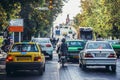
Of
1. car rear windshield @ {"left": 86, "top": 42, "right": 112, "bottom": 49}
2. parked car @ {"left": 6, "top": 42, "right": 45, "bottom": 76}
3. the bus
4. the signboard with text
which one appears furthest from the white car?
the bus

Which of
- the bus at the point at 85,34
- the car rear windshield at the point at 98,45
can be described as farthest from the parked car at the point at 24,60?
the bus at the point at 85,34

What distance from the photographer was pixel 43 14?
194 feet

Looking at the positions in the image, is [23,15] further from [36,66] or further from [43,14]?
[36,66]

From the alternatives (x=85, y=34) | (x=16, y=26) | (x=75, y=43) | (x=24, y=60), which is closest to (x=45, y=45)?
(x=75, y=43)

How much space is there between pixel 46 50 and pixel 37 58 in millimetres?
16047

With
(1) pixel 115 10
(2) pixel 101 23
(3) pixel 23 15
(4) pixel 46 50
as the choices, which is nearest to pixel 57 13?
(2) pixel 101 23

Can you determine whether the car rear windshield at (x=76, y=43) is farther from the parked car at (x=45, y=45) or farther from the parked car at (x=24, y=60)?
the parked car at (x=24, y=60)

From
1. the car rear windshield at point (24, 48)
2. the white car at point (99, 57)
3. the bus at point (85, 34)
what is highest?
the bus at point (85, 34)

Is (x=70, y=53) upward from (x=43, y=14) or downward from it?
downward

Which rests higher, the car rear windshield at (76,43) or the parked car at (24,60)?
the car rear windshield at (76,43)

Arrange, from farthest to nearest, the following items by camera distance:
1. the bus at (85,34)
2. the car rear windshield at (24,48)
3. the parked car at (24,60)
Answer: the bus at (85,34)
the car rear windshield at (24,48)
the parked car at (24,60)

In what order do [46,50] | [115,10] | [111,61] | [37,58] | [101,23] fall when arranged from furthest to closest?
1. [101,23]
2. [115,10]
3. [46,50]
4. [111,61]
5. [37,58]

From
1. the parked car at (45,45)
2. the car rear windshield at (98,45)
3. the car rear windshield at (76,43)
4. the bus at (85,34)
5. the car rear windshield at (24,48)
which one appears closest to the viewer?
the car rear windshield at (24,48)

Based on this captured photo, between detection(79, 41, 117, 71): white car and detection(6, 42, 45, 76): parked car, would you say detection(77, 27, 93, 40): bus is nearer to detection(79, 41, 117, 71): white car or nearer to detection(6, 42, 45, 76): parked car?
detection(79, 41, 117, 71): white car
